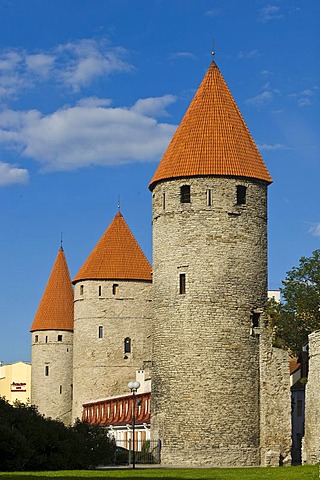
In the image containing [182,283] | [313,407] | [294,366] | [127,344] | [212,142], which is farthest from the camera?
[127,344]

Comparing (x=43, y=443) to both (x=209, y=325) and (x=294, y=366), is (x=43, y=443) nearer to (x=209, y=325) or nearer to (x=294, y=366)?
(x=209, y=325)

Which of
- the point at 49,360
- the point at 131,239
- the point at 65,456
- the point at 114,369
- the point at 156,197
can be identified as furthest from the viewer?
the point at 49,360

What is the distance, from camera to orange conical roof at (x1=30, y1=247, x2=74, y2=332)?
6312 centimetres

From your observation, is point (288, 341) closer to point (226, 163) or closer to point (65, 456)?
point (226, 163)

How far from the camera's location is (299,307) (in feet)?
140

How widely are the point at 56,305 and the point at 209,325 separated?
3212 centimetres

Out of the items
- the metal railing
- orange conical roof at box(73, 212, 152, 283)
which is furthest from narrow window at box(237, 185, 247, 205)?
orange conical roof at box(73, 212, 152, 283)

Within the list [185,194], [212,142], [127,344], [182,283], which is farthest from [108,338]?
[212,142]

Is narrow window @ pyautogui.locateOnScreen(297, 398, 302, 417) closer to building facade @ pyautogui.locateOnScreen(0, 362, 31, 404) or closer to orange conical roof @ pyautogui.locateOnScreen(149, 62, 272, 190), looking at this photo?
orange conical roof @ pyautogui.locateOnScreen(149, 62, 272, 190)

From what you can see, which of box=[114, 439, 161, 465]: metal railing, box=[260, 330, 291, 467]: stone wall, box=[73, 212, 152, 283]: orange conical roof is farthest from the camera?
box=[73, 212, 152, 283]: orange conical roof

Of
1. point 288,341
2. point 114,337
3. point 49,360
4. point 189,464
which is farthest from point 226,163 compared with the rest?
point 49,360

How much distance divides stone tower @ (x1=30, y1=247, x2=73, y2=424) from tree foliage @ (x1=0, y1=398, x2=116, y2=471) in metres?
34.3

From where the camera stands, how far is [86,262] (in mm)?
55688

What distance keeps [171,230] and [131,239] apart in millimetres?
23644
